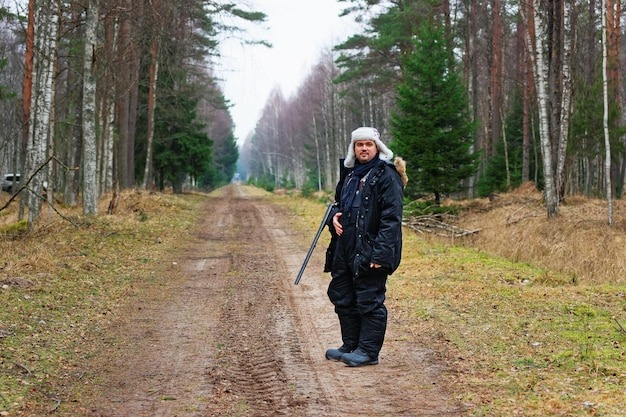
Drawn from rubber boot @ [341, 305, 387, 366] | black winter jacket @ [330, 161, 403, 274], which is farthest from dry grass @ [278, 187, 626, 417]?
black winter jacket @ [330, 161, 403, 274]

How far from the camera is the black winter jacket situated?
5500 mm

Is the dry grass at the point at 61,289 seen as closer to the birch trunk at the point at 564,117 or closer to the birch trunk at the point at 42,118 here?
the birch trunk at the point at 42,118

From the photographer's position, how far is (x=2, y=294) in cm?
809

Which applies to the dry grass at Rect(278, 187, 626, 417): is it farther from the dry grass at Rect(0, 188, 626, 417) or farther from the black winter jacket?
the black winter jacket

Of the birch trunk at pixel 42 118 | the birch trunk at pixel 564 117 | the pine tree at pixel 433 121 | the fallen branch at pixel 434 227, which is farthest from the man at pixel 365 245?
the birch trunk at pixel 564 117

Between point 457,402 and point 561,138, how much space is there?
51.1ft

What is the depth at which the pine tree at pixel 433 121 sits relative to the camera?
19.5 metres

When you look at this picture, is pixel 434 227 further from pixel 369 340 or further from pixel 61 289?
pixel 369 340

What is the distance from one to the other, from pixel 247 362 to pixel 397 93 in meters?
27.2

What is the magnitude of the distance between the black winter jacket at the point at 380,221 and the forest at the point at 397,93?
24.1 ft

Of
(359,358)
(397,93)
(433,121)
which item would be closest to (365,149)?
(359,358)

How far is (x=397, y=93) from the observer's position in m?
31.8

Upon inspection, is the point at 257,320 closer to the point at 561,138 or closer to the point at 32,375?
the point at 32,375

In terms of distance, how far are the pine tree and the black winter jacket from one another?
14072mm
